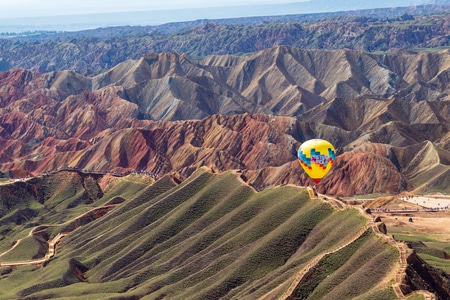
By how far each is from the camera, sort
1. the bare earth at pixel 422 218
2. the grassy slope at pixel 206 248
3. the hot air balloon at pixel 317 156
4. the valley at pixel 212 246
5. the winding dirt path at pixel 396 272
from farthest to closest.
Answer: the bare earth at pixel 422 218
the hot air balloon at pixel 317 156
the grassy slope at pixel 206 248
the valley at pixel 212 246
the winding dirt path at pixel 396 272

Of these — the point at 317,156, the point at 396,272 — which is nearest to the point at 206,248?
the point at 317,156

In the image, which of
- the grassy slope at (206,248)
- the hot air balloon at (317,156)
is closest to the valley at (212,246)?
the grassy slope at (206,248)

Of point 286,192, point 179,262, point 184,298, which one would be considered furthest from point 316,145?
point 184,298

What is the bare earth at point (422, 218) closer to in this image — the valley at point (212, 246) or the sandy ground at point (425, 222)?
the sandy ground at point (425, 222)

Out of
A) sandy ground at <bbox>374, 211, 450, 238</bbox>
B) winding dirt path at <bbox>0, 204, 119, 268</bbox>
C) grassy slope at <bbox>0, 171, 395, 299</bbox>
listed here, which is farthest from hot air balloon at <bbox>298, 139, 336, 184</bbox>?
winding dirt path at <bbox>0, 204, 119, 268</bbox>

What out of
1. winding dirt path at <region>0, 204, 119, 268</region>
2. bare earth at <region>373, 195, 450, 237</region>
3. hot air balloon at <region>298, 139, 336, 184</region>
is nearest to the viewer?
hot air balloon at <region>298, 139, 336, 184</region>

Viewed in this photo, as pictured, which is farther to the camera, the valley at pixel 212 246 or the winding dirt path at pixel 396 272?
the valley at pixel 212 246

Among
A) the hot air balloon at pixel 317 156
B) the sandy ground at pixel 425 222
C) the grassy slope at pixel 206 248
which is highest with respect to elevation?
the hot air balloon at pixel 317 156

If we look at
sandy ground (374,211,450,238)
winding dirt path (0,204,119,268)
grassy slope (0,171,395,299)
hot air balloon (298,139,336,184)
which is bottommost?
winding dirt path (0,204,119,268)

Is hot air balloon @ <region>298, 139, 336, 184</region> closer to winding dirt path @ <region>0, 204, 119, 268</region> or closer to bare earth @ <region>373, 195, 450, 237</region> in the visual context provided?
bare earth @ <region>373, 195, 450, 237</region>
